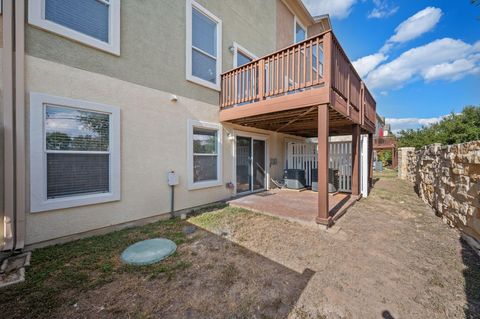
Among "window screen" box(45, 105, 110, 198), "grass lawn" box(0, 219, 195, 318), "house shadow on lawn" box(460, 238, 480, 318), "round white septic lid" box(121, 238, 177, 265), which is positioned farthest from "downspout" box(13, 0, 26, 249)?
"house shadow on lawn" box(460, 238, 480, 318)

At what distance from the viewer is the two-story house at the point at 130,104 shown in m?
3.05

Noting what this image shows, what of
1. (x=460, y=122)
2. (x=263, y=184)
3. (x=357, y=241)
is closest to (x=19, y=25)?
(x=357, y=241)

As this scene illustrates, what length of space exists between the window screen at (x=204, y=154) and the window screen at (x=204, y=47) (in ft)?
5.39

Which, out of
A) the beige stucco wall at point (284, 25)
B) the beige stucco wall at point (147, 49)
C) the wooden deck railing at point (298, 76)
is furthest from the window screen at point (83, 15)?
the beige stucco wall at point (284, 25)

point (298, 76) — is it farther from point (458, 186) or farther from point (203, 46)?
point (458, 186)

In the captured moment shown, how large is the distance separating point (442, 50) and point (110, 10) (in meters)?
20.4

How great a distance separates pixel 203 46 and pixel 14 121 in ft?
14.8

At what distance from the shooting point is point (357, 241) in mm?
3680

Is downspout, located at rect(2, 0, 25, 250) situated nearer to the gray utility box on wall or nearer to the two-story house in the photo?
the two-story house

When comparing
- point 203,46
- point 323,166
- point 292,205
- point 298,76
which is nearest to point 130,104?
point 203,46

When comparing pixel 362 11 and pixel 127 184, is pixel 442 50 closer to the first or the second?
pixel 362 11

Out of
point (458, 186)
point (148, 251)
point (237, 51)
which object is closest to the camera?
point (148, 251)

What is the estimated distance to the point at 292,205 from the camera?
565 centimetres

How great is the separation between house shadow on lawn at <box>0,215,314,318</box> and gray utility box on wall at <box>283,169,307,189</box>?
5.36m
